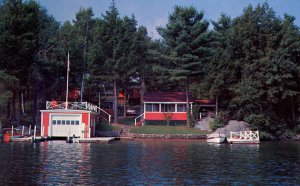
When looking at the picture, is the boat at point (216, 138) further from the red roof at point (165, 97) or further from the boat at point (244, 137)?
the red roof at point (165, 97)

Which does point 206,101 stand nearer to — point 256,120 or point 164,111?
point 164,111

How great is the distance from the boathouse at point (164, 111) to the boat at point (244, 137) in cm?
1109

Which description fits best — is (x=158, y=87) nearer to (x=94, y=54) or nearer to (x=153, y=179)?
(x=94, y=54)

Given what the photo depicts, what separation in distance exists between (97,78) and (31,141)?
22.1 metres

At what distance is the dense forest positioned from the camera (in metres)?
52.0

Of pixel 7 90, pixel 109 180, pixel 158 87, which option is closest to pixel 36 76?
pixel 7 90

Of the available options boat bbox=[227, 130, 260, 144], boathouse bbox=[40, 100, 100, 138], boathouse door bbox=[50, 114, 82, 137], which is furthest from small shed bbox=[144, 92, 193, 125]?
boathouse door bbox=[50, 114, 82, 137]

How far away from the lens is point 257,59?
53781 mm

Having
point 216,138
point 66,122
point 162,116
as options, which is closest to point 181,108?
point 162,116

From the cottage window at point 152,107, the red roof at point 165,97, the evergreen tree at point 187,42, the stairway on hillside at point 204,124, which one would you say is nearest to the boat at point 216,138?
the stairway on hillside at point 204,124

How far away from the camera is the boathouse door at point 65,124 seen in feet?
156

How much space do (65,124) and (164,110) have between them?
17.0 metres

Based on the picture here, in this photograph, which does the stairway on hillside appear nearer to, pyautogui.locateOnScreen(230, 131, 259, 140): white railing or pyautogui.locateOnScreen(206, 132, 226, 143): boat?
pyautogui.locateOnScreen(206, 132, 226, 143): boat

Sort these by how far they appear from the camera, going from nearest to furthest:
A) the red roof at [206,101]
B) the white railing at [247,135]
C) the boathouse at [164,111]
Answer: the white railing at [247,135] < the boathouse at [164,111] < the red roof at [206,101]
